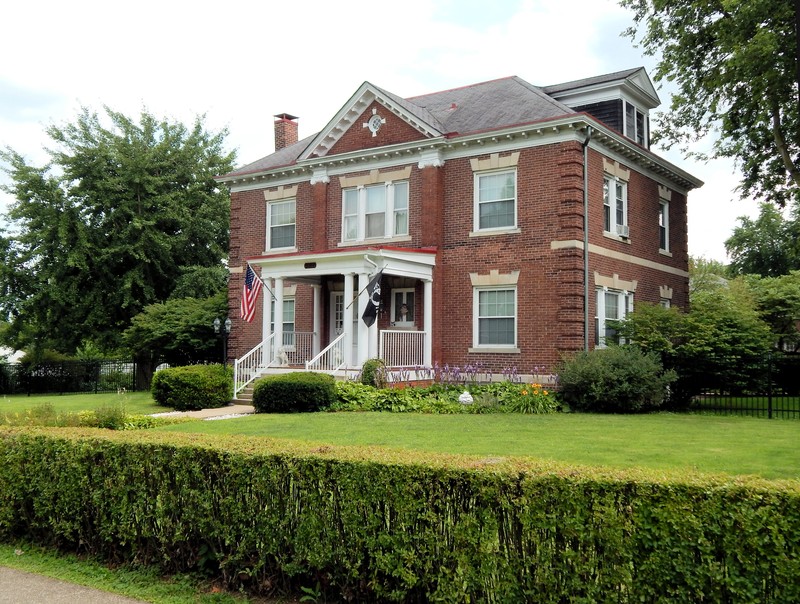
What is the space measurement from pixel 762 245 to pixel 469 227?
5236 centimetres

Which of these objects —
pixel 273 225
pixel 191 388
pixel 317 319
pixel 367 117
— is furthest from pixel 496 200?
pixel 191 388

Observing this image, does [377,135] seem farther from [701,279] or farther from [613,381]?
[701,279]

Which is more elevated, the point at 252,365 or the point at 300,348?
the point at 300,348

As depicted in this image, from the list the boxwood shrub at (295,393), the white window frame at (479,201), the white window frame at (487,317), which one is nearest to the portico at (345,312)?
the white window frame at (487,317)

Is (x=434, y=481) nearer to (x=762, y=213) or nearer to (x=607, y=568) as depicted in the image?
(x=607, y=568)

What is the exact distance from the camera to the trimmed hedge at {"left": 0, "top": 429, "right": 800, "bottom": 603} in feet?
14.8

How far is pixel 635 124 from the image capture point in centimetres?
2375

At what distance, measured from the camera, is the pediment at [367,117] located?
21.8 metres

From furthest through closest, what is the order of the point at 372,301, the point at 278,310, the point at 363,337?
the point at 278,310
the point at 363,337
the point at 372,301

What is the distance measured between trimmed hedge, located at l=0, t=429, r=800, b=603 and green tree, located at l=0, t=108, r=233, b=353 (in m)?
25.8

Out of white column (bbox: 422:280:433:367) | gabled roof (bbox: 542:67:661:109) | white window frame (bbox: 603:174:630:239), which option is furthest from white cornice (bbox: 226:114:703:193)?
white column (bbox: 422:280:433:367)

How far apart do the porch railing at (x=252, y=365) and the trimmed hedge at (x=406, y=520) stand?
1353 cm

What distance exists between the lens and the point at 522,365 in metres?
19.9

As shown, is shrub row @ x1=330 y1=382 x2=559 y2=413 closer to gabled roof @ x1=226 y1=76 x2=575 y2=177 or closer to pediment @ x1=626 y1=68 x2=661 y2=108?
gabled roof @ x1=226 y1=76 x2=575 y2=177
